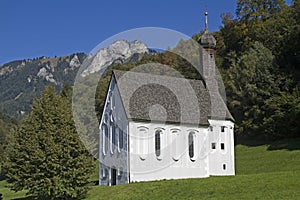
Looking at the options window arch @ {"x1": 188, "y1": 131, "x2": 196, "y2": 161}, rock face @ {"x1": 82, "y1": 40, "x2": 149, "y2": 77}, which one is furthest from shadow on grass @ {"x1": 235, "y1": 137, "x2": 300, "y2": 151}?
rock face @ {"x1": 82, "y1": 40, "x2": 149, "y2": 77}

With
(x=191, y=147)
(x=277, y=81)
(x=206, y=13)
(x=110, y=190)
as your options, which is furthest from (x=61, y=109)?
(x=277, y=81)

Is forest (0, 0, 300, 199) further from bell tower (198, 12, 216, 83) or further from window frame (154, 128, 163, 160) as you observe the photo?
bell tower (198, 12, 216, 83)

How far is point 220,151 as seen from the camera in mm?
42719

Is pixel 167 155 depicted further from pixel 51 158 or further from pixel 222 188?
pixel 222 188

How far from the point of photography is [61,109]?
108 ft

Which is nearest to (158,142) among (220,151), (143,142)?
(143,142)

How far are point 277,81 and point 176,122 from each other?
69.2 ft

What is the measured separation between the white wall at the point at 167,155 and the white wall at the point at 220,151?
51.1 inches

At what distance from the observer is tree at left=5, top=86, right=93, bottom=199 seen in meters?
30.5

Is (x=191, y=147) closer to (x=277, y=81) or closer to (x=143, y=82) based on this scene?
(x=143, y=82)

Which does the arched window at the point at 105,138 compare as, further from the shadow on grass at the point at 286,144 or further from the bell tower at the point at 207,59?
the shadow on grass at the point at 286,144

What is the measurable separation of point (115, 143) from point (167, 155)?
15.6 ft

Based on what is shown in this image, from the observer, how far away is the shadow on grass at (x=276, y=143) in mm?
47656

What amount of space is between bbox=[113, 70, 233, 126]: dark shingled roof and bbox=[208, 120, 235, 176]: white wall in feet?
3.87
